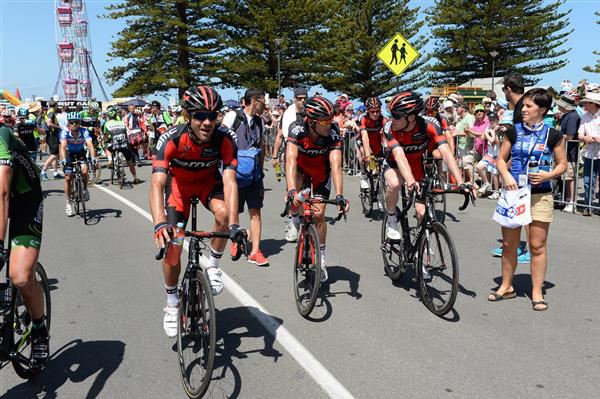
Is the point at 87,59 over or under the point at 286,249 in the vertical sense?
over

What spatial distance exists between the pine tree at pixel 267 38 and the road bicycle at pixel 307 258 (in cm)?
4332

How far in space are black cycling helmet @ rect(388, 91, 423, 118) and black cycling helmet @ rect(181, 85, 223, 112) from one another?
2109mm

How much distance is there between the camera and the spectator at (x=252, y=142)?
24.7 feet

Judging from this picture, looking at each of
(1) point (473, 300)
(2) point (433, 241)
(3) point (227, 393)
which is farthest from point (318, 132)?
(3) point (227, 393)

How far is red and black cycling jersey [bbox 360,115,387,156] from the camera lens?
400 inches

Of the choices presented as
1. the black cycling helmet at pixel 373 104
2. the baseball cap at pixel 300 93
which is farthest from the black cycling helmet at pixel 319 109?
the black cycling helmet at pixel 373 104

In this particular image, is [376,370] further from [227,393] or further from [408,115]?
[408,115]

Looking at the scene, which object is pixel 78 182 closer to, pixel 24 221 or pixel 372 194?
pixel 372 194

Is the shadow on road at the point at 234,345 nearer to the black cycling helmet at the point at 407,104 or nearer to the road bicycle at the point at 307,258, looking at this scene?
the road bicycle at the point at 307,258

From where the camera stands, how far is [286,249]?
8141 millimetres

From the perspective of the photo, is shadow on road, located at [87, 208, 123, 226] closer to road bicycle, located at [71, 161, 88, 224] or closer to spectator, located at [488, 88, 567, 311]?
road bicycle, located at [71, 161, 88, 224]

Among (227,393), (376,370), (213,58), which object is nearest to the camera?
(227,393)

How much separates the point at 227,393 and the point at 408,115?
131 inches

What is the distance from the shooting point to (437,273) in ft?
17.8
